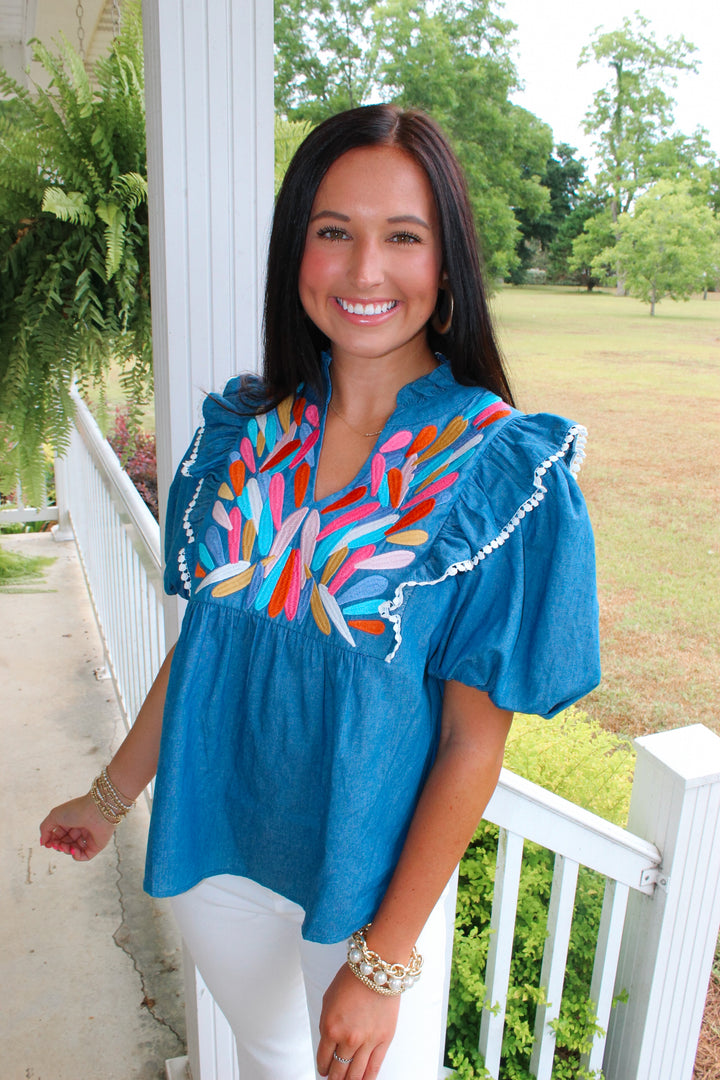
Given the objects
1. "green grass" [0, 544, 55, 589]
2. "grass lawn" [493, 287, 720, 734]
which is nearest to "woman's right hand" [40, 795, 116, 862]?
"green grass" [0, 544, 55, 589]

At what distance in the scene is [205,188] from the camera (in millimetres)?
1001

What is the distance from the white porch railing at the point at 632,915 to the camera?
3.68ft

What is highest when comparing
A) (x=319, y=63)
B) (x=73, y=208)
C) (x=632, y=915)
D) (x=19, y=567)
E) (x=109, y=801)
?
(x=319, y=63)

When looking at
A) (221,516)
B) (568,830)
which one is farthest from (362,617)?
(568,830)

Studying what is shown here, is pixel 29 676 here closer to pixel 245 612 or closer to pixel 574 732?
pixel 574 732

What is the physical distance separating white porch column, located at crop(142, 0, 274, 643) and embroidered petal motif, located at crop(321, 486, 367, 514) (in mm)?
370

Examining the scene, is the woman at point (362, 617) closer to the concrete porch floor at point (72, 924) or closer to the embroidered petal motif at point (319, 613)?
the embroidered petal motif at point (319, 613)

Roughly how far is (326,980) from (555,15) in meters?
3.45

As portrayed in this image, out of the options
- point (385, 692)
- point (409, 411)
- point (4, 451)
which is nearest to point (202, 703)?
point (385, 692)

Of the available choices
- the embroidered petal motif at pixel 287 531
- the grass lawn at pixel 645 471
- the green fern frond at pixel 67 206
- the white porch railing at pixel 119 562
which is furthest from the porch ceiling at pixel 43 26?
the embroidered petal motif at pixel 287 531

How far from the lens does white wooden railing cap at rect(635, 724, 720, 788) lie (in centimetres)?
117

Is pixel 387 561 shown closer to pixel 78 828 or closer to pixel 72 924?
pixel 78 828

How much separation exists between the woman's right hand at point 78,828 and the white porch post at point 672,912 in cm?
76

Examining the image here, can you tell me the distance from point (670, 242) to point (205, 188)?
2513 mm
